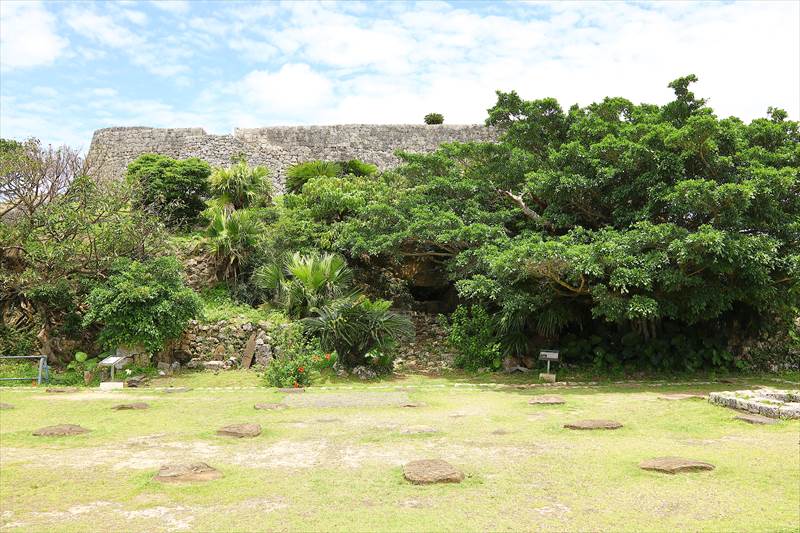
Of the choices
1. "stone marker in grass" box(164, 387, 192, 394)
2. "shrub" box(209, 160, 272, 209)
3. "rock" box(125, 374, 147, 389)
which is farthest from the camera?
"shrub" box(209, 160, 272, 209)

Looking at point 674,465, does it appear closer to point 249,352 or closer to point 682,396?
point 682,396

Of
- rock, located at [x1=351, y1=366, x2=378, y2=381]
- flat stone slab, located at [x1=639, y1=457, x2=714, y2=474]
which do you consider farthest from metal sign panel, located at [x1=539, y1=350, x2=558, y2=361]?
flat stone slab, located at [x1=639, y1=457, x2=714, y2=474]

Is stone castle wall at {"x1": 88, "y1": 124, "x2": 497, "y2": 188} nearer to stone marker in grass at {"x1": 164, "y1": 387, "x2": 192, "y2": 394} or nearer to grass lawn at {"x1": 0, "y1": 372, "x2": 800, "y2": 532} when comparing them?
stone marker in grass at {"x1": 164, "y1": 387, "x2": 192, "y2": 394}

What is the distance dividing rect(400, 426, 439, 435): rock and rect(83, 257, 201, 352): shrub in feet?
19.0

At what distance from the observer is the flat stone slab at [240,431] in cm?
551

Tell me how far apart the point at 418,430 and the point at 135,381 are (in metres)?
→ 5.68

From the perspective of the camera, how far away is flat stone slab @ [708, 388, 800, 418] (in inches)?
247

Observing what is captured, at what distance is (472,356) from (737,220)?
4.79 meters

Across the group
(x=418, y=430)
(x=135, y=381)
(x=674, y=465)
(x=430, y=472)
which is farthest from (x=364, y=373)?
(x=674, y=465)

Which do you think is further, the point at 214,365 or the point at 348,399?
the point at 214,365

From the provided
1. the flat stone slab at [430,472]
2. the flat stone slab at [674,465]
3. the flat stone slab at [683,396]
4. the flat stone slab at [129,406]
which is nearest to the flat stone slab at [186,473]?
the flat stone slab at [430,472]

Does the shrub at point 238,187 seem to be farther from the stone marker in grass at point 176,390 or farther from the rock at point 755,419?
the rock at point 755,419

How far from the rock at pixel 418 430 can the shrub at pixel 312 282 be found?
5265 mm

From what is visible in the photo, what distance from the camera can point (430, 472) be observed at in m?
4.18
